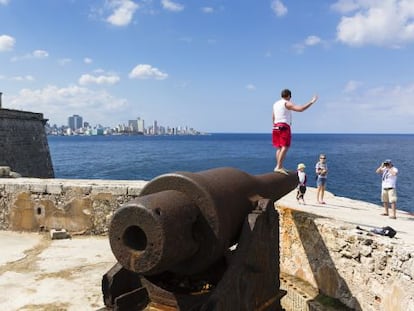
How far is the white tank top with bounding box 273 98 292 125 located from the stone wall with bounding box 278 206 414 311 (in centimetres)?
107

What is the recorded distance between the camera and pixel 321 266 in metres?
4.65

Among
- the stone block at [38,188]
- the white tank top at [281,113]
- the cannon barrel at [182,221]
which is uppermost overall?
the white tank top at [281,113]

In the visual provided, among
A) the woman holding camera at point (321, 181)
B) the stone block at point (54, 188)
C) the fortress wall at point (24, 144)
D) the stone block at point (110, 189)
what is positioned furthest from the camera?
the fortress wall at point (24, 144)

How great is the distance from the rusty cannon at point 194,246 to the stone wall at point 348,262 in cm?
109

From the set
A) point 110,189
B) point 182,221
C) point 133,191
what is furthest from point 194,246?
point 110,189

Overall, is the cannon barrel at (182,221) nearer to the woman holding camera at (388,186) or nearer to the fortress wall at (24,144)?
the woman holding camera at (388,186)

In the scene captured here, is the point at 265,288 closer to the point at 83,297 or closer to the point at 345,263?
the point at 345,263

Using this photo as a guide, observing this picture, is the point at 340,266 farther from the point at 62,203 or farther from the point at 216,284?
the point at 62,203

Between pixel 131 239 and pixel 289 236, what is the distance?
299 centimetres

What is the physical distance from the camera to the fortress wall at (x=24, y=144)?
23.5 meters

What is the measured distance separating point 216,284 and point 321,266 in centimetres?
197

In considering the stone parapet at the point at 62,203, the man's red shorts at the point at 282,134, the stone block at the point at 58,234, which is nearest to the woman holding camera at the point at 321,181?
the man's red shorts at the point at 282,134

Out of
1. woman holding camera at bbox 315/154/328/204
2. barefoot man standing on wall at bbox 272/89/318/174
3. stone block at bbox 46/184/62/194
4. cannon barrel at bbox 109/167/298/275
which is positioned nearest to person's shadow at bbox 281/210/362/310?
barefoot man standing on wall at bbox 272/89/318/174

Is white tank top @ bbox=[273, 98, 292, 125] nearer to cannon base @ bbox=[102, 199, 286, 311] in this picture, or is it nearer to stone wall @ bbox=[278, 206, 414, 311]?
stone wall @ bbox=[278, 206, 414, 311]
